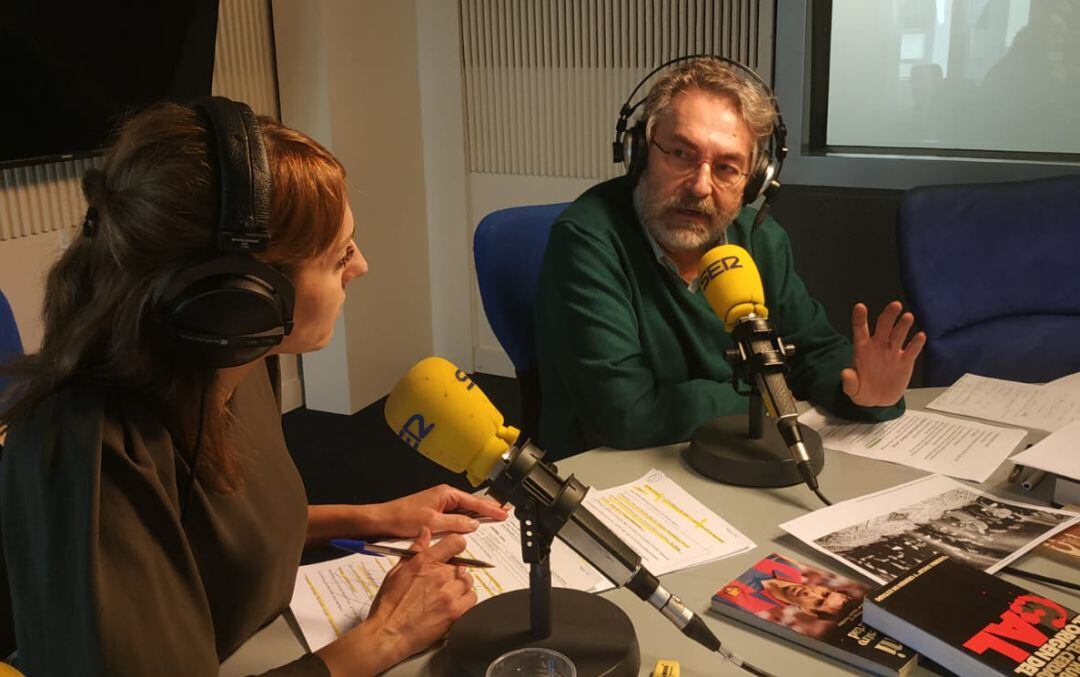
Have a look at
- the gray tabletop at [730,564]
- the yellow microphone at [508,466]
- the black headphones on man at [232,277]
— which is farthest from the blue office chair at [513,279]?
the black headphones on man at [232,277]

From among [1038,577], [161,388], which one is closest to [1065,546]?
[1038,577]

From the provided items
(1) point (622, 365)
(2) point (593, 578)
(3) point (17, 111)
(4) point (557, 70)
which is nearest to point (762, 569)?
(2) point (593, 578)

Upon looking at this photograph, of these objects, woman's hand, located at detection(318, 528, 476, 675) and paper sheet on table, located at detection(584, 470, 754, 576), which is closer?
woman's hand, located at detection(318, 528, 476, 675)

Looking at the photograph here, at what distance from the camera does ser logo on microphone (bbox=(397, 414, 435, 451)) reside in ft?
3.42

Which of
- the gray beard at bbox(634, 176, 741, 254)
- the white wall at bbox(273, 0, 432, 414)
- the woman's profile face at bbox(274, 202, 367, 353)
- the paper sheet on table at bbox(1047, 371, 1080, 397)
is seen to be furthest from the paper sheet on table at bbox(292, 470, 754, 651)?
the white wall at bbox(273, 0, 432, 414)

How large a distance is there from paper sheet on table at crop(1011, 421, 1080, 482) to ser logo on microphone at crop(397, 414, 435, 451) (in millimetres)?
867

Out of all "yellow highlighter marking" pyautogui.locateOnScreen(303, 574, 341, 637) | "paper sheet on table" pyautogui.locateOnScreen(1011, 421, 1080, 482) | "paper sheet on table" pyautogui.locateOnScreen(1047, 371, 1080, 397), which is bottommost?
"yellow highlighter marking" pyautogui.locateOnScreen(303, 574, 341, 637)

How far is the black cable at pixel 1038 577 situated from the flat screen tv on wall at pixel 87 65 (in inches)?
86.6

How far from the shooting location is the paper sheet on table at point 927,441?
5.03 feet

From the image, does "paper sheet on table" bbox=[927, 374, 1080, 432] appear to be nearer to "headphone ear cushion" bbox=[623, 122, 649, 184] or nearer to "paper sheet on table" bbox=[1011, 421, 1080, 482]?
"paper sheet on table" bbox=[1011, 421, 1080, 482]

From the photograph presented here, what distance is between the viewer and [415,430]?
1049 millimetres

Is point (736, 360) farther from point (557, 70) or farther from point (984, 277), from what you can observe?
point (557, 70)

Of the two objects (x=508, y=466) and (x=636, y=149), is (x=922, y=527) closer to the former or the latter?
(x=508, y=466)

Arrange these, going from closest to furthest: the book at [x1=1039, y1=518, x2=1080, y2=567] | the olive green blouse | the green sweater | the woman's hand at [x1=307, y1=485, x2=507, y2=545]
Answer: the olive green blouse, the book at [x1=1039, y1=518, x2=1080, y2=567], the woman's hand at [x1=307, y1=485, x2=507, y2=545], the green sweater
